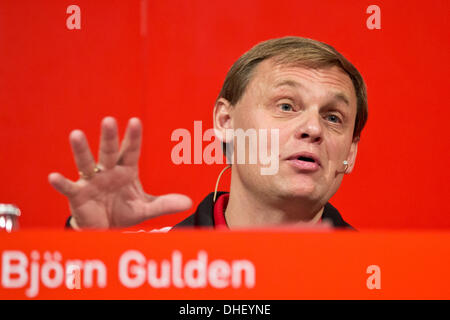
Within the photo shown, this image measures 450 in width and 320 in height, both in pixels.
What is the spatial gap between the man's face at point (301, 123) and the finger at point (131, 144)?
422mm

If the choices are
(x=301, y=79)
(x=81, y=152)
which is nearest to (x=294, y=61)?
(x=301, y=79)

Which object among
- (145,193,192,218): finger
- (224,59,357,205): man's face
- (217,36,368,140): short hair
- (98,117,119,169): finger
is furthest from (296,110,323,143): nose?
(98,117,119,169): finger

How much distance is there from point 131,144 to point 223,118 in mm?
504

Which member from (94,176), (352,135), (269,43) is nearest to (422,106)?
(352,135)

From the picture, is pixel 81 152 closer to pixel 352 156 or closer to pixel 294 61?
pixel 294 61

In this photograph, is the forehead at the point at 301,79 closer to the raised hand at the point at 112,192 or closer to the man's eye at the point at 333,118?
the man's eye at the point at 333,118

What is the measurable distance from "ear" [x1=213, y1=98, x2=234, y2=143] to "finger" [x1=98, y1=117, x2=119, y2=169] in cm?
48

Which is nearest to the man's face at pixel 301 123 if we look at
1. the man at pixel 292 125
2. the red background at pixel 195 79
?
the man at pixel 292 125

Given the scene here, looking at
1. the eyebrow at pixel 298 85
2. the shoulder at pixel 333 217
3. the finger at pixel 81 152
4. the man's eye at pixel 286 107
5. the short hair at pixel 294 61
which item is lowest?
the shoulder at pixel 333 217

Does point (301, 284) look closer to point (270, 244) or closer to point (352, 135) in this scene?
point (270, 244)

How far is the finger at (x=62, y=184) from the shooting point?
1183mm

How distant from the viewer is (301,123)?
5.00ft

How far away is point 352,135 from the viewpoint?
1.65 m

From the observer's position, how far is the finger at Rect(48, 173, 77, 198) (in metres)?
Result: 1.18
